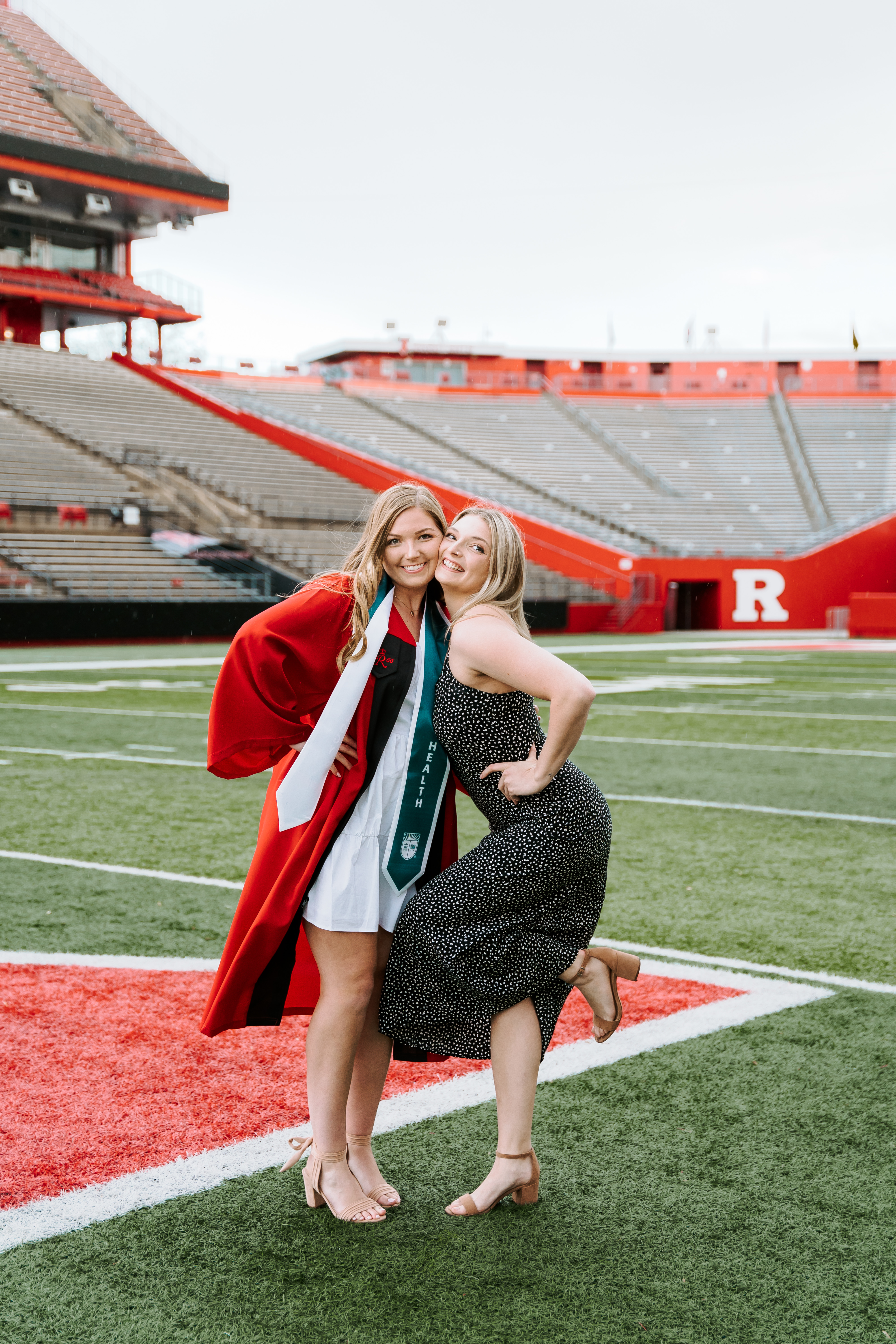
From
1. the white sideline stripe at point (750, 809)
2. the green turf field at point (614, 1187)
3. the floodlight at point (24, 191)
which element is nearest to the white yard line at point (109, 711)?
the white sideline stripe at point (750, 809)

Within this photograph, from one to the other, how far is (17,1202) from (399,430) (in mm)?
39435

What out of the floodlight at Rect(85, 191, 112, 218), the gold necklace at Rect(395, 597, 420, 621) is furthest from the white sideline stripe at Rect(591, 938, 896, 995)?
the floodlight at Rect(85, 191, 112, 218)

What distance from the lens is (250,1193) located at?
109 inches

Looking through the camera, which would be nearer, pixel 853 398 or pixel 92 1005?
pixel 92 1005

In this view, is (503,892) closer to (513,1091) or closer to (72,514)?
(513,1091)

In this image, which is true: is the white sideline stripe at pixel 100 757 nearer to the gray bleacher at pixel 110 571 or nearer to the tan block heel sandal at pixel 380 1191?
the tan block heel sandal at pixel 380 1191

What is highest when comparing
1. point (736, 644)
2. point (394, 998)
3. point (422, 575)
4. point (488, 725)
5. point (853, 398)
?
point (853, 398)

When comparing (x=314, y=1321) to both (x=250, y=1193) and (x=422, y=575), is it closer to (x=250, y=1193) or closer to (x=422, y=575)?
(x=250, y=1193)

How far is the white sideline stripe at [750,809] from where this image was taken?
7484 mm

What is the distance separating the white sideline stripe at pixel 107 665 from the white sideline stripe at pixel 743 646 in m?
6.47

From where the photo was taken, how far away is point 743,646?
27.0m

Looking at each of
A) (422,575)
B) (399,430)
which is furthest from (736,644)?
(422,575)

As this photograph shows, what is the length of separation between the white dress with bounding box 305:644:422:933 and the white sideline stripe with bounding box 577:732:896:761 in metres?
7.55

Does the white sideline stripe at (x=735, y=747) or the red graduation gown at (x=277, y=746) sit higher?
the red graduation gown at (x=277, y=746)
